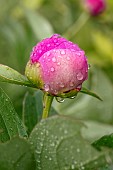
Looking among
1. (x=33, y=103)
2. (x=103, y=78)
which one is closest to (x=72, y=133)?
(x=33, y=103)

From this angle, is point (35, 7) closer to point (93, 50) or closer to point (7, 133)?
point (93, 50)

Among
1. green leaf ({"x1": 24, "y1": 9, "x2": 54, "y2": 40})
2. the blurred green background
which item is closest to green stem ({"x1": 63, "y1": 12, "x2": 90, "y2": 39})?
the blurred green background

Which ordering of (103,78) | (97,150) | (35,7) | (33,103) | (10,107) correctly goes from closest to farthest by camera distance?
(97,150) → (10,107) → (33,103) → (103,78) → (35,7)

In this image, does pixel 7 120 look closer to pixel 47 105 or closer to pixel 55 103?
pixel 47 105

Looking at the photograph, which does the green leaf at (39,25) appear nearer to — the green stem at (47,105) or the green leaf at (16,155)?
the green stem at (47,105)

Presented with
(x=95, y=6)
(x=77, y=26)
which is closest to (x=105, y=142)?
(x=77, y=26)

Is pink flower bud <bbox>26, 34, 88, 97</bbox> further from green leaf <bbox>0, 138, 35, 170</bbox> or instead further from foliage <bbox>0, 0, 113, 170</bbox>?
green leaf <bbox>0, 138, 35, 170</bbox>
